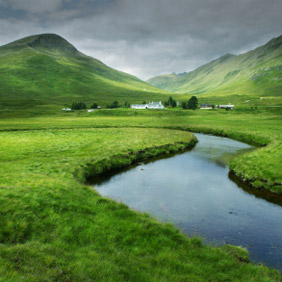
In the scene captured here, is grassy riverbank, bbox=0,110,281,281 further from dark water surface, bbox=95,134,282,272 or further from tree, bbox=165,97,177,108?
tree, bbox=165,97,177,108

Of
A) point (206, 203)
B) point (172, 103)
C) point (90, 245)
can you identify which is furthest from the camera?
point (172, 103)

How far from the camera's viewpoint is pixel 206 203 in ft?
72.9

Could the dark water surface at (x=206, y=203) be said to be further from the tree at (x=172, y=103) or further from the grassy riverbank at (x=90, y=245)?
the tree at (x=172, y=103)

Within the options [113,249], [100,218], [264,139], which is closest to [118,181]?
[100,218]

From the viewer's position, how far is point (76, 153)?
3700 cm

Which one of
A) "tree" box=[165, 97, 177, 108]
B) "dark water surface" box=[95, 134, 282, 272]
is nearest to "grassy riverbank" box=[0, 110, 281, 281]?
"dark water surface" box=[95, 134, 282, 272]

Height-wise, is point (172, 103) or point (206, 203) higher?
point (172, 103)

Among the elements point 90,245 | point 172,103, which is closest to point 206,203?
point 90,245

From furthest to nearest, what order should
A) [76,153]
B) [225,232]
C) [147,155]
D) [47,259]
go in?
1. [147,155]
2. [76,153]
3. [225,232]
4. [47,259]

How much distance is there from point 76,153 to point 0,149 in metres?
13.1

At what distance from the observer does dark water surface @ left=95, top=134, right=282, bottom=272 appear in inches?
646

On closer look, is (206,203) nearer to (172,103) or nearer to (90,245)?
(90,245)

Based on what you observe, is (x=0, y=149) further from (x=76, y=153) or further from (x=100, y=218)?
(x=100, y=218)

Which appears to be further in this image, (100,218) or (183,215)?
(183,215)
